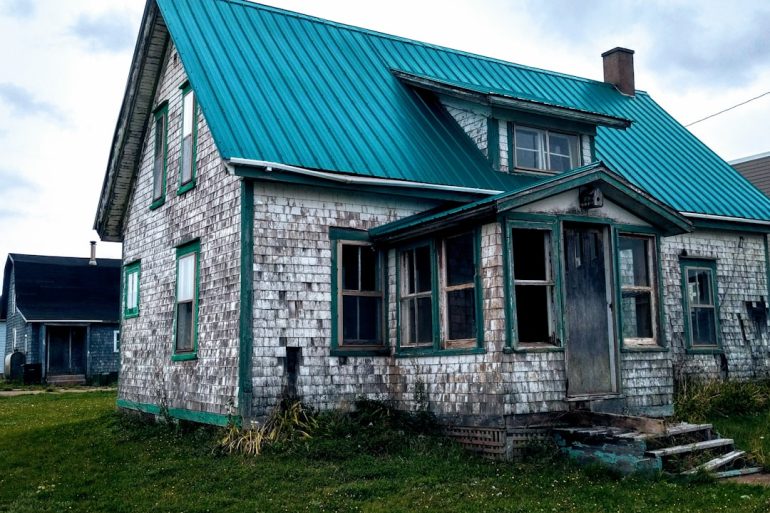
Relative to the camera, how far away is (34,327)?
36469 millimetres

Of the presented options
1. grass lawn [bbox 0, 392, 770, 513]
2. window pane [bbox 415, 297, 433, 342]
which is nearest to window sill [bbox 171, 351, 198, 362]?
grass lawn [bbox 0, 392, 770, 513]

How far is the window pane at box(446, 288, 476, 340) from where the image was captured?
12.1 metres

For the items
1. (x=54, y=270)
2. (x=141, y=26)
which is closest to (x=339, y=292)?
(x=141, y=26)

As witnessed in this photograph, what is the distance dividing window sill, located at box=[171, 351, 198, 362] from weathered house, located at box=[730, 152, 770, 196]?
22.5 m

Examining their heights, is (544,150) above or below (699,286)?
above

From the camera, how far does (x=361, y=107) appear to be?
15531 millimetres

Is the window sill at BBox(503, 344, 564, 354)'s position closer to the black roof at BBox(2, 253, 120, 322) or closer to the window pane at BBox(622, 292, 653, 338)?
the window pane at BBox(622, 292, 653, 338)

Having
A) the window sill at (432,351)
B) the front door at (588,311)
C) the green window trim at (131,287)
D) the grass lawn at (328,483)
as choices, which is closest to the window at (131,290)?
the green window trim at (131,287)

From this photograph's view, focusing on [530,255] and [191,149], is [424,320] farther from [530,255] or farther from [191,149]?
[191,149]

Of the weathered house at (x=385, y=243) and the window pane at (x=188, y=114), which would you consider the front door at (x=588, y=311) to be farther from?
the window pane at (x=188, y=114)

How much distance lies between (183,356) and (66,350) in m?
25.4

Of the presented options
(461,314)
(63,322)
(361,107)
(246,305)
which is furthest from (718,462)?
(63,322)

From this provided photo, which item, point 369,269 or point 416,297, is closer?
point 416,297

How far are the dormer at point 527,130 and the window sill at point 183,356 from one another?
6209 mm
